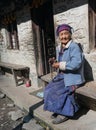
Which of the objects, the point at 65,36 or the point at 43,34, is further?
the point at 43,34

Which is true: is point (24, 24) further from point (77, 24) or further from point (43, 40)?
point (77, 24)

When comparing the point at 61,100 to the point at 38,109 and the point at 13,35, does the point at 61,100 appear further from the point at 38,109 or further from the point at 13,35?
the point at 13,35

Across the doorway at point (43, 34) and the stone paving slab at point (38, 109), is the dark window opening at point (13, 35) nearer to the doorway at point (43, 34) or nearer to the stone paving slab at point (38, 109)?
the stone paving slab at point (38, 109)

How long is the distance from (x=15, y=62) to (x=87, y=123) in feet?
14.7

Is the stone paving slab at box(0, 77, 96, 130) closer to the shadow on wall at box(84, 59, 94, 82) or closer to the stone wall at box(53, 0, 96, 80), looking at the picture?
the shadow on wall at box(84, 59, 94, 82)

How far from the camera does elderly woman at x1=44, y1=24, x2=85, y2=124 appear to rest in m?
3.92

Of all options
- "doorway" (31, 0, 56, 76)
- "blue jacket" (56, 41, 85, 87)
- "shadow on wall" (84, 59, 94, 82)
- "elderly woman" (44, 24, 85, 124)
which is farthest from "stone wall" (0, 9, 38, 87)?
"blue jacket" (56, 41, 85, 87)

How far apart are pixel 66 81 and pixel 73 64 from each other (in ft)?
1.36

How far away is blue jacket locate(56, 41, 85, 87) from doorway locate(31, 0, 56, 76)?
2339 millimetres

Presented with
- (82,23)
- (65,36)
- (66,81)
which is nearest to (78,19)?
(82,23)

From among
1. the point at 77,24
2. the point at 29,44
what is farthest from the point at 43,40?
the point at 77,24

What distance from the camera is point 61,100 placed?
3.96 metres

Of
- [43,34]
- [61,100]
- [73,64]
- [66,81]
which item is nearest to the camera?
[73,64]

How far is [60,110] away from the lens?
3.99m
